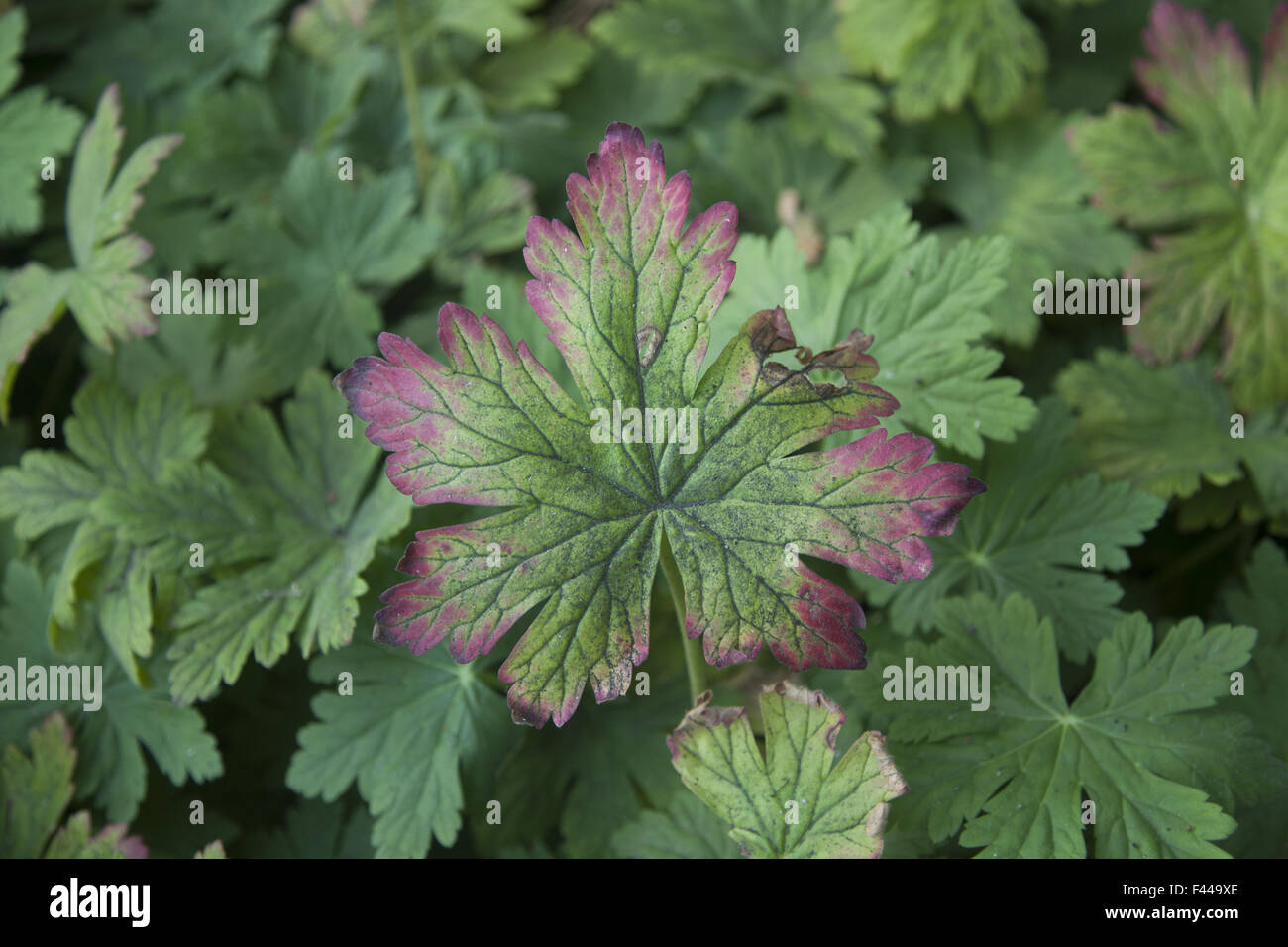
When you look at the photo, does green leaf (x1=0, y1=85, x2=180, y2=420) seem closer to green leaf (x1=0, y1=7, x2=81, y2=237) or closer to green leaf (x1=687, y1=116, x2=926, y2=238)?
green leaf (x1=0, y1=7, x2=81, y2=237)

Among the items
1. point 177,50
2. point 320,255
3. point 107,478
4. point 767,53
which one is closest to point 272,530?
point 107,478

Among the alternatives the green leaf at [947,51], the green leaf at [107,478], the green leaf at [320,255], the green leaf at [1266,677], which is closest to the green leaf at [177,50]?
the green leaf at [320,255]

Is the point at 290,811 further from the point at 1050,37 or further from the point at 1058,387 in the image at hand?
the point at 1050,37

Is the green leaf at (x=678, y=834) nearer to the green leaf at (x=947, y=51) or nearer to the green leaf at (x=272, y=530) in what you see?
the green leaf at (x=272, y=530)

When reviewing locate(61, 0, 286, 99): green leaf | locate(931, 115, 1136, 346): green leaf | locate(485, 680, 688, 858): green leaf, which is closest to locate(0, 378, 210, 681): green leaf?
locate(485, 680, 688, 858): green leaf

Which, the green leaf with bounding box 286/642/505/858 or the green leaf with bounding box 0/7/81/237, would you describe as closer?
the green leaf with bounding box 286/642/505/858
